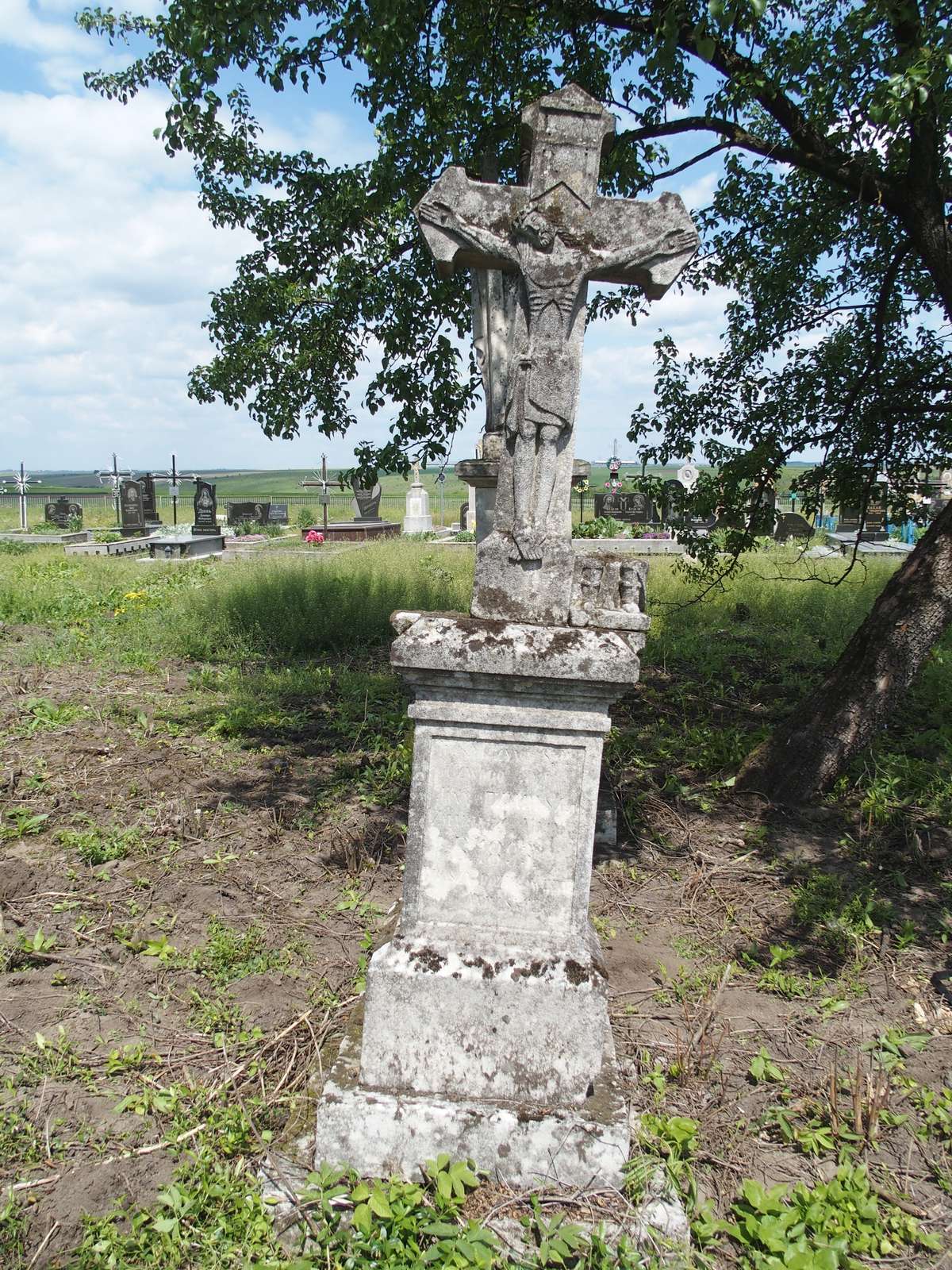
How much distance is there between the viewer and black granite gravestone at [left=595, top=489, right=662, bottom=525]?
2370 centimetres

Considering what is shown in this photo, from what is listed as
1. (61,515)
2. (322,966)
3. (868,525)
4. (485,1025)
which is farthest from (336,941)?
(61,515)

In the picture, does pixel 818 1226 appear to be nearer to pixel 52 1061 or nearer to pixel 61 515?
pixel 52 1061

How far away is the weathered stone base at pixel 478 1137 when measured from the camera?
2350 mm

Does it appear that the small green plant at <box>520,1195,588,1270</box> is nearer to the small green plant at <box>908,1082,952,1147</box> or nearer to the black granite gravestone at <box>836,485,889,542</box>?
the small green plant at <box>908,1082,952,1147</box>

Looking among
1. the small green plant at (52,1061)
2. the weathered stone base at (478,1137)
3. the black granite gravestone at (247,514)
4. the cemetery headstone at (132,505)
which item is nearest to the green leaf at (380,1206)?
the weathered stone base at (478,1137)

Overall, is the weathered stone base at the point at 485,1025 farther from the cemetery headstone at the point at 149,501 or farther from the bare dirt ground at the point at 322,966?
the cemetery headstone at the point at 149,501

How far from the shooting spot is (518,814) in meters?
2.47

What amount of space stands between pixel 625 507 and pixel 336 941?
70.5ft

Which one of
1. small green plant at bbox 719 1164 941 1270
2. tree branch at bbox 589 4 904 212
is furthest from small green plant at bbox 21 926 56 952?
tree branch at bbox 589 4 904 212

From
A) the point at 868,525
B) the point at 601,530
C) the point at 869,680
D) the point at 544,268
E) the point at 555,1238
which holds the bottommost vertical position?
the point at 555,1238

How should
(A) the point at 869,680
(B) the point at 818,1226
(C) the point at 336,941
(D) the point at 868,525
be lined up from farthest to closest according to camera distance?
(D) the point at 868,525
(A) the point at 869,680
(C) the point at 336,941
(B) the point at 818,1226

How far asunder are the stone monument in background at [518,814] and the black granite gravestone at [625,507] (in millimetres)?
21364

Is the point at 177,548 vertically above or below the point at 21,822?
above

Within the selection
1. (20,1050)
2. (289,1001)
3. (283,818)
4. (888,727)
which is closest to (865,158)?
(888,727)
